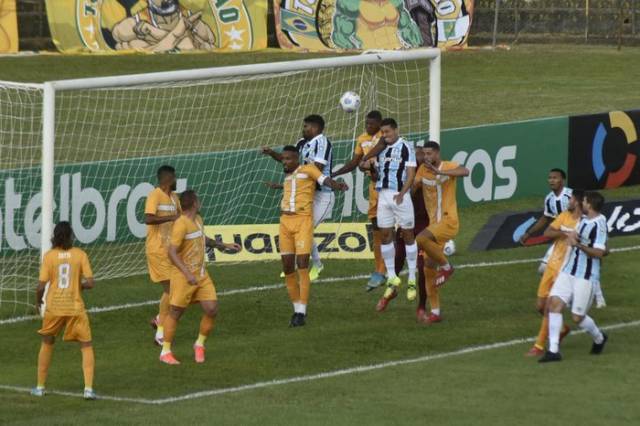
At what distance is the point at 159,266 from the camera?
57.0 feet

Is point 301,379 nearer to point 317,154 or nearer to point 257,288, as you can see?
point 317,154

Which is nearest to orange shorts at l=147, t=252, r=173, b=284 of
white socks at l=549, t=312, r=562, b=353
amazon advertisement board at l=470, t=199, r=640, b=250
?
white socks at l=549, t=312, r=562, b=353

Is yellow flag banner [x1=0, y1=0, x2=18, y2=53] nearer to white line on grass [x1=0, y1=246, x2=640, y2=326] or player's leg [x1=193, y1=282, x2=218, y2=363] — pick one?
white line on grass [x1=0, y1=246, x2=640, y2=326]

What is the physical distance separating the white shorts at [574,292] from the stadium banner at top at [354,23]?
80.8 feet

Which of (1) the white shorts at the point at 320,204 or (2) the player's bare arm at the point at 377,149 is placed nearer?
(2) the player's bare arm at the point at 377,149

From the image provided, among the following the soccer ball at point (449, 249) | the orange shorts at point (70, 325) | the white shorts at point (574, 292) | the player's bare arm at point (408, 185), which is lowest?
the soccer ball at point (449, 249)

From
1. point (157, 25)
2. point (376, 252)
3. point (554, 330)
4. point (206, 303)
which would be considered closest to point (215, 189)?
point (376, 252)

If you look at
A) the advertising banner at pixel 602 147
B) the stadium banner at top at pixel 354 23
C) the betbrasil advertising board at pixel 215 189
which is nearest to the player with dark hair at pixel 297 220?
the betbrasil advertising board at pixel 215 189

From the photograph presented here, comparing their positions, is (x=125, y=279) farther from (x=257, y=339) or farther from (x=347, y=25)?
(x=347, y=25)

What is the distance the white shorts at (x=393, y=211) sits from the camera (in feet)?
61.8

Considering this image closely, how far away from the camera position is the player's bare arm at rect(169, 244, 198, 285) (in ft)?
51.5

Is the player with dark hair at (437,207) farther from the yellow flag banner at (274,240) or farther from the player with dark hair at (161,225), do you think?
the yellow flag banner at (274,240)

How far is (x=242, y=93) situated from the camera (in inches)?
1030

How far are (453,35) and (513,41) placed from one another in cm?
368
